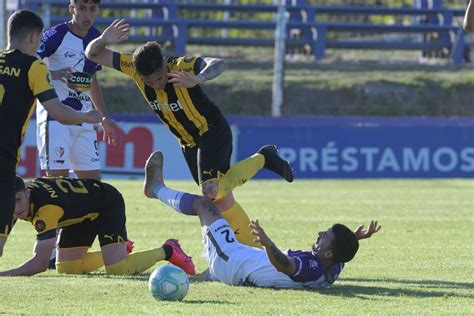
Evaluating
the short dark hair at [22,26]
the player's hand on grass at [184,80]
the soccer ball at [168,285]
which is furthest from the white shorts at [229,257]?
the short dark hair at [22,26]

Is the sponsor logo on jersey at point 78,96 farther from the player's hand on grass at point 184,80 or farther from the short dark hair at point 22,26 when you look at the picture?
the short dark hair at point 22,26

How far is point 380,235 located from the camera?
1265cm

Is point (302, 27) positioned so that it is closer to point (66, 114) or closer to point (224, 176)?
point (224, 176)

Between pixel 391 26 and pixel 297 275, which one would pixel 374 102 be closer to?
pixel 391 26

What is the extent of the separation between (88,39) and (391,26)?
21552 millimetres

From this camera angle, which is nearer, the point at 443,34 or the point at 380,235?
the point at 380,235

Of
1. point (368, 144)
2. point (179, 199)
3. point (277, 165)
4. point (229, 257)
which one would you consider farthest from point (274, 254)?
point (368, 144)

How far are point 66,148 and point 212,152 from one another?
74.1 inches

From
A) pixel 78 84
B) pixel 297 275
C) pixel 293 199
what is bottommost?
pixel 293 199

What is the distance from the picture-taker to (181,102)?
31.5 feet

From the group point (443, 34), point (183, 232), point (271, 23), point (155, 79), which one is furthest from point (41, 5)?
point (155, 79)

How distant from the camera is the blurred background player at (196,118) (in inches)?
371

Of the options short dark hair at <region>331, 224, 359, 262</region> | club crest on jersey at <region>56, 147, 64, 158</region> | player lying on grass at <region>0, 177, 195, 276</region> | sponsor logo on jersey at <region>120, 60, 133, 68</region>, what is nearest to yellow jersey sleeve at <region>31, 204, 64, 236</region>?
player lying on grass at <region>0, 177, 195, 276</region>

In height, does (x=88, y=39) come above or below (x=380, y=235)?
above
